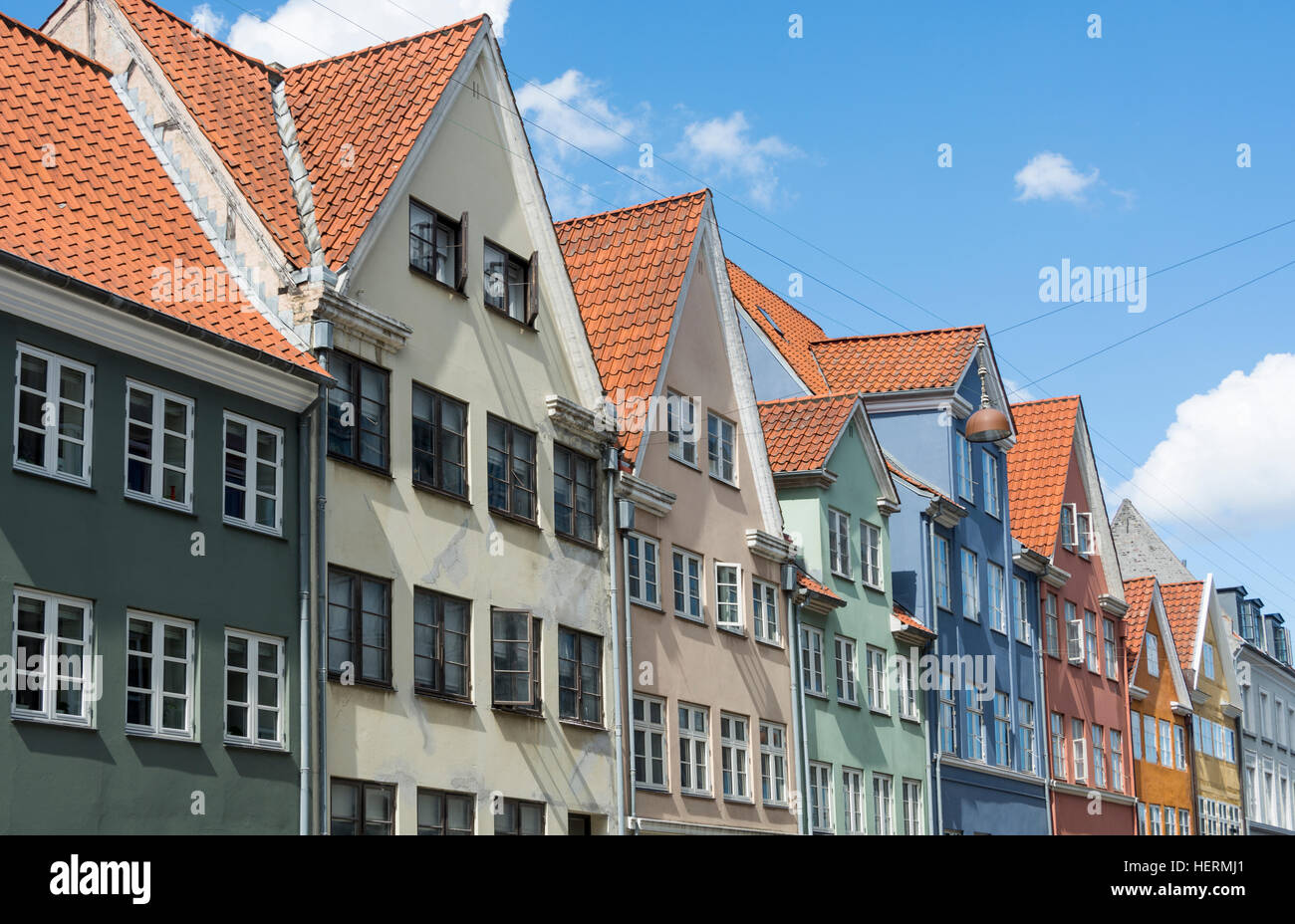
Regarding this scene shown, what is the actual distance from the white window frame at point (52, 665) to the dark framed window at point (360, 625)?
14.8 feet

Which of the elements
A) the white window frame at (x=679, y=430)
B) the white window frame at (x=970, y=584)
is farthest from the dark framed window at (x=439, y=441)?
the white window frame at (x=970, y=584)

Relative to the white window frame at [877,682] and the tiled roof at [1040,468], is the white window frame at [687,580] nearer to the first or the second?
the white window frame at [877,682]

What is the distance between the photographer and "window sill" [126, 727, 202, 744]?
21.3 meters

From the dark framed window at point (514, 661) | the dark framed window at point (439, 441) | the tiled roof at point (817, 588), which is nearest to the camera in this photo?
the dark framed window at point (439, 441)

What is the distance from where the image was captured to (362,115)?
29.9 m

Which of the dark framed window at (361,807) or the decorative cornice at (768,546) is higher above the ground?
the decorative cornice at (768,546)

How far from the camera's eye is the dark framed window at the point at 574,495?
31.7 metres

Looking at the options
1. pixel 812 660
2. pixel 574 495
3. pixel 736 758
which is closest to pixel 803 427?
pixel 812 660

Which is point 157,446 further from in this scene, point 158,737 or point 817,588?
point 817,588
